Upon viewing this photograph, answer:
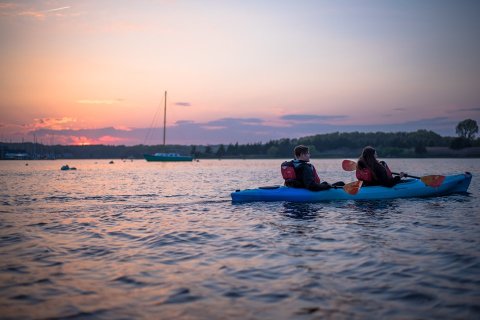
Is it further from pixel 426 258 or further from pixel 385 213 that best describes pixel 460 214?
pixel 426 258

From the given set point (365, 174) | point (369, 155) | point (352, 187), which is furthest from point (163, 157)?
point (352, 187)

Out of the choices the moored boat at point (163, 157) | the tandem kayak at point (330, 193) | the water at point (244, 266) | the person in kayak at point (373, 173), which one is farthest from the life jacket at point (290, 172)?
the moored boat at point (163, 157)

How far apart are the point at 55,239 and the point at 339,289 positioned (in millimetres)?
5800

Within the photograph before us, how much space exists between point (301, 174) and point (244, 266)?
7.98m

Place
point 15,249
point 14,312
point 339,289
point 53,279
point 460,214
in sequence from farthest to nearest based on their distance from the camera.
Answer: point 460,214 → point 15,249 → point 53,279 → point 339,289 → point 14,312

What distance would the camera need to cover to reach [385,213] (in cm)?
1071

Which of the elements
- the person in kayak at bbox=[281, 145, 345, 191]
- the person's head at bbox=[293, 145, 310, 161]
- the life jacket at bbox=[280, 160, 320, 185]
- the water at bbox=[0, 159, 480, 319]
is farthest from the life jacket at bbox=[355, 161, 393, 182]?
the water at bbox=[0, 159, 480, 319]

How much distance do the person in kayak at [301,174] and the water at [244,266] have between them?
7.56 ft

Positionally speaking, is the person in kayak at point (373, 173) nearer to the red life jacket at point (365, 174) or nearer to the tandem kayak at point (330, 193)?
the red life jacket at point (365, 174)

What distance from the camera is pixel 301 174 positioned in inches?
521

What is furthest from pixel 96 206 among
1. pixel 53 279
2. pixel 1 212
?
pixel 53 279

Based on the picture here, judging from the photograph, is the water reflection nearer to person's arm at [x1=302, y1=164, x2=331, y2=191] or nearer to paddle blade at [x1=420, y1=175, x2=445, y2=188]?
person's arm at [x1=302, y1=164, x2=331, y2=191]

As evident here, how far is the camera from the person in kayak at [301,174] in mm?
12677

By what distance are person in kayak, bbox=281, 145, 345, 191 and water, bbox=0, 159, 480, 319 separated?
2.30 meters
